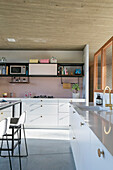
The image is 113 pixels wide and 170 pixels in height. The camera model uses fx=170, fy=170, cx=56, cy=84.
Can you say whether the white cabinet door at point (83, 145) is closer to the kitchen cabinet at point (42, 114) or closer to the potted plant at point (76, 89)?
the kitchen cabinet at point (42, 114)

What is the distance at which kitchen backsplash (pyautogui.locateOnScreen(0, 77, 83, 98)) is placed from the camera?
5.70 metres

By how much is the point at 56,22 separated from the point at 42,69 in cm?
197

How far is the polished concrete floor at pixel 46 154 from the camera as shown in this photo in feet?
8.16

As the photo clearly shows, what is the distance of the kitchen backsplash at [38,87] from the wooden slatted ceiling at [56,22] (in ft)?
3.84

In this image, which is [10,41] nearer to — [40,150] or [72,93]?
[72,93]

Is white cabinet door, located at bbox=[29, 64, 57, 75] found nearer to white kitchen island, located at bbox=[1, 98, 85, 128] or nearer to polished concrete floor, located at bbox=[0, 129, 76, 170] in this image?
white kitchen island, located at bbox=[1, 98, 85, 128]

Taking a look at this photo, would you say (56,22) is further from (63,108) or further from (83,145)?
(83,145)

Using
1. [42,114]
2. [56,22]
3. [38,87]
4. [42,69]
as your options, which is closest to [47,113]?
[42,114]

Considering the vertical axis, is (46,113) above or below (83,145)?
below

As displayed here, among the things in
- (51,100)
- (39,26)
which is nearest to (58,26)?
(39,26)

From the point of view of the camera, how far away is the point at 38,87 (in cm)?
574

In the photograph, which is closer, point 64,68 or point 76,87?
point 76,87

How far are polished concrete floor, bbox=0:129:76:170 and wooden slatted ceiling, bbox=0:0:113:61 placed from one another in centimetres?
252

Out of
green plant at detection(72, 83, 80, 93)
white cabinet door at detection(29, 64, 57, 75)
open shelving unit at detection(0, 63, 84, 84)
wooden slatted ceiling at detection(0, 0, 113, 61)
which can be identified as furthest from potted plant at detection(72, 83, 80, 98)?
wooden slatted ceiling at detection(0, 0, 113, 61)
